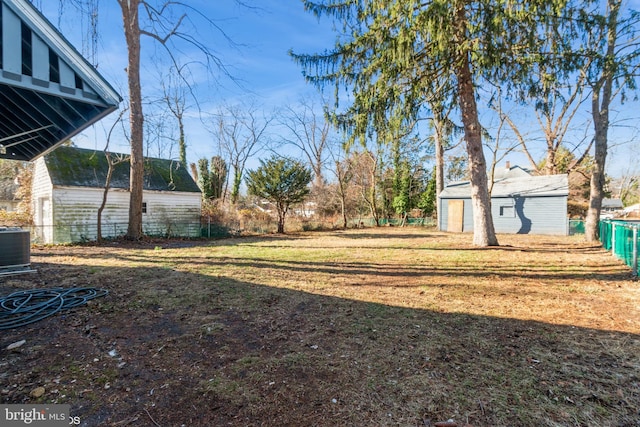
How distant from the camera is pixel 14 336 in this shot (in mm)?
2984

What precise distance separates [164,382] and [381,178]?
24.1 meters

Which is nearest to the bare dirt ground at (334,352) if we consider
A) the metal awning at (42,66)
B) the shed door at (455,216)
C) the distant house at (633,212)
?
the metal awning at (42,66)

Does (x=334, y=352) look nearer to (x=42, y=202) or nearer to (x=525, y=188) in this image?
(x=42, y=202)

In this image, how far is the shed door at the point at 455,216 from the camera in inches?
705

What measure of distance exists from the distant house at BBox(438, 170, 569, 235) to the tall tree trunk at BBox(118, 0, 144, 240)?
55.2ft

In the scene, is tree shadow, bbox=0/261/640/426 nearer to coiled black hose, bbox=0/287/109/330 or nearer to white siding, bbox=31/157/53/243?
coiled black hose, bbox=0/287/109/330

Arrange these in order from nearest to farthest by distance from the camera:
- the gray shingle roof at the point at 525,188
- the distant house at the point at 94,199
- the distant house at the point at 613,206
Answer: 1. the distant house at the point at 94,199
2. the gray shingle roof at the point at 525,188
3. the distant house at the point at 613,206

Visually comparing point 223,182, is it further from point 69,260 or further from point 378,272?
point 378,272

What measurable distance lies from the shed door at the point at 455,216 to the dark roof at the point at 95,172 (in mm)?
15546

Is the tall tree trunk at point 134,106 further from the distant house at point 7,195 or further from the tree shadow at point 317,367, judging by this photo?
the distant house at point 7,195

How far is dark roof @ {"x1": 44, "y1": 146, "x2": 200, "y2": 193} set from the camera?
42.8 feet

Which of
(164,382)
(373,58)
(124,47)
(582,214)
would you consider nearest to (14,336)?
(164,382)

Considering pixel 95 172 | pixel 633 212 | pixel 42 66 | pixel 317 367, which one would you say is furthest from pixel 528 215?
pixel 633 212

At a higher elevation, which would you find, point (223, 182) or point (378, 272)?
point (223, 182)
